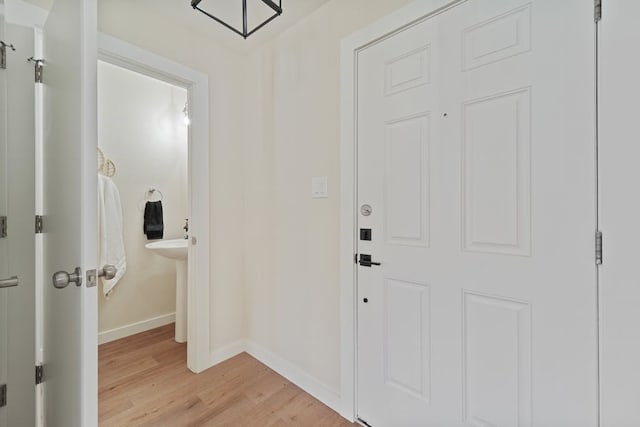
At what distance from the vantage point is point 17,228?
1348 mm

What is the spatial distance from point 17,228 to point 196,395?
4.29ft

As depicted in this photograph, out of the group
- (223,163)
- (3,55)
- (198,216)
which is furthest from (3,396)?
(223,163)

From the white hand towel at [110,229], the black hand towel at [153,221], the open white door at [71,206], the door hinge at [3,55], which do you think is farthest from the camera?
the black hand towel at [153,221]

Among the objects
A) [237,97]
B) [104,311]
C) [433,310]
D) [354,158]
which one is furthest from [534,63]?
[104,311]

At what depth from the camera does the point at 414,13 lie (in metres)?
1.29

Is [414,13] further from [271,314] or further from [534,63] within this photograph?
[271,314]

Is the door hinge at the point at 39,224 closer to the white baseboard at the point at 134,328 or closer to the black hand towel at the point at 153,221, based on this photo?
the black hand towel at the point at 153,221

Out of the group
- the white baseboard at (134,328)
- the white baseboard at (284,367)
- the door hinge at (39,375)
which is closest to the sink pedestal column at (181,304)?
the white baseboard at (134,328)

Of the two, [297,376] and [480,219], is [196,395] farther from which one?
[480,219]

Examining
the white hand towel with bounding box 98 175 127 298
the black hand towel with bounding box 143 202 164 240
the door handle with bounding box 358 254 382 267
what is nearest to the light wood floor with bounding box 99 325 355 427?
the white hand towel with bounding box 98 175 127 298

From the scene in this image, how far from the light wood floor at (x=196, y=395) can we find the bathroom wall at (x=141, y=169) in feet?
1.62

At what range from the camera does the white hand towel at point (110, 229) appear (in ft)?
7.65

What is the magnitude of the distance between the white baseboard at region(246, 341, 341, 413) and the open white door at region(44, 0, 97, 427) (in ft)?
3.83

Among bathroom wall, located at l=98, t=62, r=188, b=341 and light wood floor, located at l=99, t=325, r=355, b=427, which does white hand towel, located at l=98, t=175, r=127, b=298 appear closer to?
bathroom wall, located at l=98, t=62, r=188, b=341
